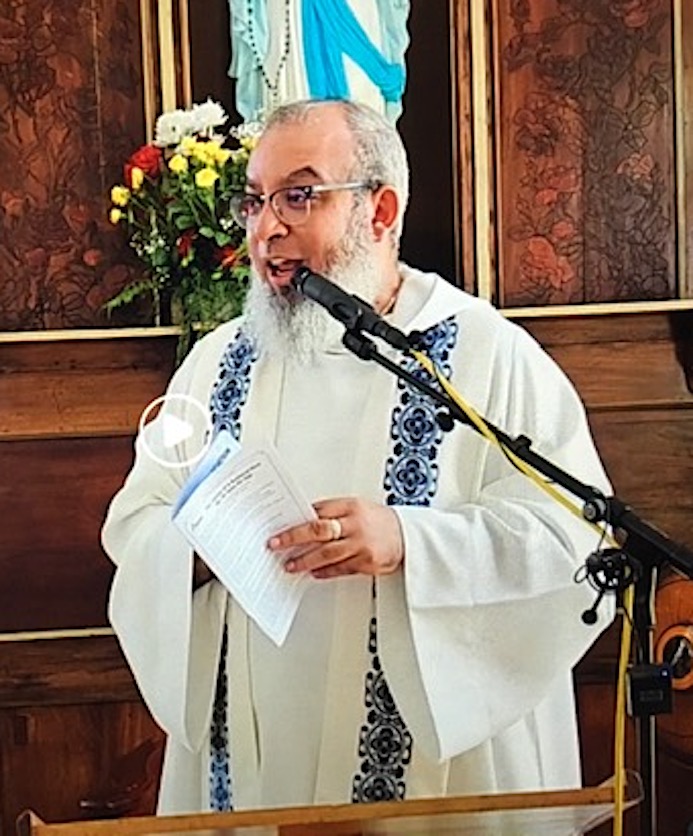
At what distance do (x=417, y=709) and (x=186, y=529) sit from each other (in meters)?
0.40

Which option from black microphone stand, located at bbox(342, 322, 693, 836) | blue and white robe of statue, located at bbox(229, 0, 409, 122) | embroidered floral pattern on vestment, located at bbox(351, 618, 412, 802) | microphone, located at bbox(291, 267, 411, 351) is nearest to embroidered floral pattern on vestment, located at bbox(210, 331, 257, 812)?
embroidered floral pattern on vestment, located at bbox(351, 618, 412, 802)

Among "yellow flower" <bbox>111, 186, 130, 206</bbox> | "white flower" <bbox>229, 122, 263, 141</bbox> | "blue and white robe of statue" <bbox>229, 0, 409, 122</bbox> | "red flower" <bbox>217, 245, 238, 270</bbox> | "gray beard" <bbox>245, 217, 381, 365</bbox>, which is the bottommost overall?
"gray beard" <bbox>245, 217, 381, 365</bbox>

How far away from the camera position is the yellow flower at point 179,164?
306cm

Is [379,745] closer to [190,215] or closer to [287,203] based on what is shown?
[287,203]

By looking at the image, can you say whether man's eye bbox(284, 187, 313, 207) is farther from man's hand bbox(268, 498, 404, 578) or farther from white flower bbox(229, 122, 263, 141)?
white flower bbox(229, 122, 263, 141)

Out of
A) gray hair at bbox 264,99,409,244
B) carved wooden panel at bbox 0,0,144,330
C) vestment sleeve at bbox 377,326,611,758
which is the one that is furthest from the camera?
carved wooden panel at bbox 0,0,144,330

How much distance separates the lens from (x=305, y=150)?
1.97m

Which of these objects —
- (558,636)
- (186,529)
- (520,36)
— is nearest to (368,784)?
(558,636)

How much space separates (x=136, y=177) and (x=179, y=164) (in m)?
0.11

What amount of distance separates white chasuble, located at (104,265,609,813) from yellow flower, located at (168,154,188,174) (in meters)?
1.06

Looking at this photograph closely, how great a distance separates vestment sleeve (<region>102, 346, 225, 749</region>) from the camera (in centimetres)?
198

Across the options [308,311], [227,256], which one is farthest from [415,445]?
[227,256]

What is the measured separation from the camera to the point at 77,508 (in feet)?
10.6
